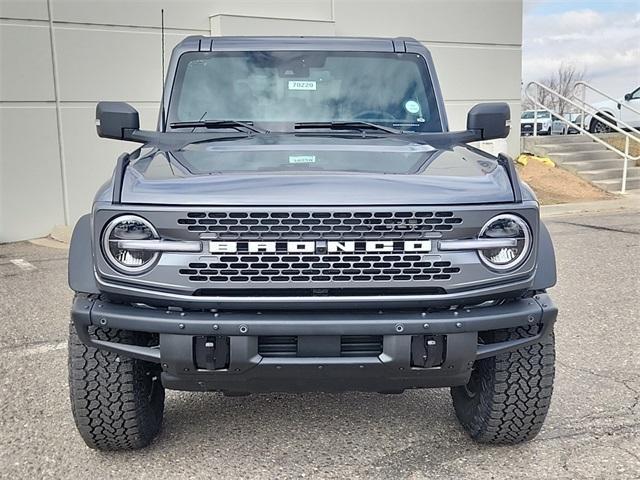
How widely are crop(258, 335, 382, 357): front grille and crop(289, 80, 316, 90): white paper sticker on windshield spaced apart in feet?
6.23

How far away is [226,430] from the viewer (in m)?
3.41

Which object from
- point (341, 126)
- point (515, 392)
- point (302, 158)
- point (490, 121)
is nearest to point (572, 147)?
point (490, 121)

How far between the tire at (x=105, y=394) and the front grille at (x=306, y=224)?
2.01 feet

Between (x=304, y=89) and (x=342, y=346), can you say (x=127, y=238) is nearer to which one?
(x=342, y=346)

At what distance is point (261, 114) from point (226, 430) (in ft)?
5.72

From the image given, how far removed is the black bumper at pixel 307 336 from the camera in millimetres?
2498

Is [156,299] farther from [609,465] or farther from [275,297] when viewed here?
[609,465]

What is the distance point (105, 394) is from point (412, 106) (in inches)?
91.6

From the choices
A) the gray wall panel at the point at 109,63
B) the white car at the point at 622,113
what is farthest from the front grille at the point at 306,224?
the white car at the point at 622,113

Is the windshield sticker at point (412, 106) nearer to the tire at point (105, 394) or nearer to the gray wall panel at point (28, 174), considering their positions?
the tire at point (105, 394)

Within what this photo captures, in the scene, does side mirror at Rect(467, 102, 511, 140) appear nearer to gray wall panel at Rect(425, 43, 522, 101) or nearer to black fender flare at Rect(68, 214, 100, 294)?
black fender flare at Rect(68, 214, 100, 294)

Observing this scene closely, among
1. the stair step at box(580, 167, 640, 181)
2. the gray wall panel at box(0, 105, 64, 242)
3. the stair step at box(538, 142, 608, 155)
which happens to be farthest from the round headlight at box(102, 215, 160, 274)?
the stair step at box(538, 142, 608, 155)

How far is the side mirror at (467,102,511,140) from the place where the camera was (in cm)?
359

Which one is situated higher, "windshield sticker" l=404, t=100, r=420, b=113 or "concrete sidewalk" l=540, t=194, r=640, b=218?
"windshield sticker" l=404, t=100, r=420, b=113
